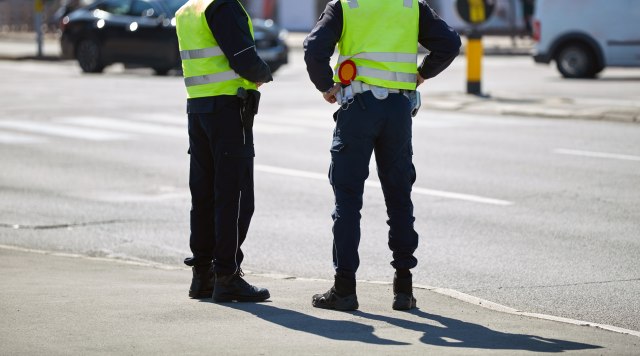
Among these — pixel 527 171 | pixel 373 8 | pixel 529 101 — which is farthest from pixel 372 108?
pixel 529 101

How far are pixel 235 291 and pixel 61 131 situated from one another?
34.8 feet

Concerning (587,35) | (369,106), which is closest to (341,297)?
(369,106)

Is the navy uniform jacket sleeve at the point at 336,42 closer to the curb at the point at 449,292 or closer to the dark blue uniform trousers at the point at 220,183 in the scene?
the dark blue uniform trousers at the point at 220,183

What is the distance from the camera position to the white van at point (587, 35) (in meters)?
24.3

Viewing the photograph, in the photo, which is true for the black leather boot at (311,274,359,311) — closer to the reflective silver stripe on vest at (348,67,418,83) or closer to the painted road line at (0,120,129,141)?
the reflective silver stripe on vest at (348,67,418,83)

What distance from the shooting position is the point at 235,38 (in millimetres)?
6945

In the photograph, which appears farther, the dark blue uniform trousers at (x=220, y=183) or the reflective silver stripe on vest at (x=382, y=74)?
the dark blue uniform trousers at (x=220, y=183)

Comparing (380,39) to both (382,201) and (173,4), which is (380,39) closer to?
(382,201)

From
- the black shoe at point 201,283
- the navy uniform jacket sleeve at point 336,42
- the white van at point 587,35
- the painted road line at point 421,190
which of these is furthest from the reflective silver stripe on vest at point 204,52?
the white van at point 587,35

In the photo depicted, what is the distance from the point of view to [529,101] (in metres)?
19.8

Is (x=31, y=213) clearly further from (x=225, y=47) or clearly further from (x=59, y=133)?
(x=59, y=133)

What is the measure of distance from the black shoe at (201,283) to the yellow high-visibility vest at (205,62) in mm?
944

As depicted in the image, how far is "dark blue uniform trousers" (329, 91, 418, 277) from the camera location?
22.6ft

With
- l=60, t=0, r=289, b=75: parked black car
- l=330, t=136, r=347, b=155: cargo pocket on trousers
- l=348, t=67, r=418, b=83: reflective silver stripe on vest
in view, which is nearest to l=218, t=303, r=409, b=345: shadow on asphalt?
l=330, t=136, r=347, b=155: cargo pocket on trousers
